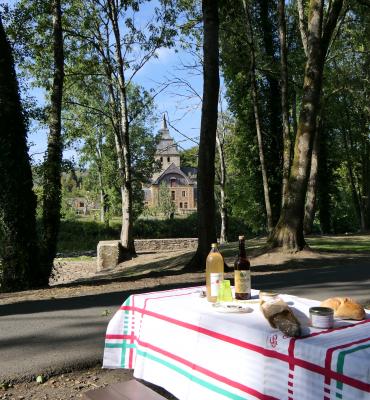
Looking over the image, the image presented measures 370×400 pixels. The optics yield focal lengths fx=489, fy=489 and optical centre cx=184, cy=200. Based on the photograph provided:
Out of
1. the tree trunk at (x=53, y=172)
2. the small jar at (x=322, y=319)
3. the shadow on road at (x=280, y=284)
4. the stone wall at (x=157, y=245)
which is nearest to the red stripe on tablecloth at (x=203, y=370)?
the small jar at (x=322, y=319)

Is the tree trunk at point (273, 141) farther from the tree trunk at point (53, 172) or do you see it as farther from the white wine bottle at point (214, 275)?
the white wine bottle at point (214, 275)

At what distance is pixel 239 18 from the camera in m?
23.7

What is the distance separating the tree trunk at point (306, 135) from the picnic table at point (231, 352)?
11.7m

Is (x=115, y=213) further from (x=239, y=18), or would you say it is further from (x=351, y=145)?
(x=239, y=18)

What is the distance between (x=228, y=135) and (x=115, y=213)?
22.3 metres

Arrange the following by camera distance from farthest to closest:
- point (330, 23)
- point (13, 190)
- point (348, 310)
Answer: point (330, 23) → point (13, 190) → point (348, 310)

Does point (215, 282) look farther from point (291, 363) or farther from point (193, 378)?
point (291, 363)

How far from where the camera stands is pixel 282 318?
2.62 meters

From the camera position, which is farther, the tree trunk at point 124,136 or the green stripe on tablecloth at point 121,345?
the tree trunk at point 124,136

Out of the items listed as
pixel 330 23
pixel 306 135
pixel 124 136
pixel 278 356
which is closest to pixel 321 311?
pixel 278 356

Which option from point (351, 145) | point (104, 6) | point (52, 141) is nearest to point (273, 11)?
point (104, 6)

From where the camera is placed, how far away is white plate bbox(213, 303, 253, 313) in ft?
9.91

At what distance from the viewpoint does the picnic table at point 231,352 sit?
2.23m

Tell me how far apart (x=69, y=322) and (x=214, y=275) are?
13.4 ft
